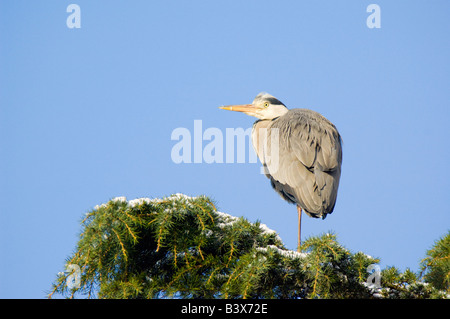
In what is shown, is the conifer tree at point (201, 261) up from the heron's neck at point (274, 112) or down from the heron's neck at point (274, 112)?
down

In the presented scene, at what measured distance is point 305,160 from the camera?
6.46 meters

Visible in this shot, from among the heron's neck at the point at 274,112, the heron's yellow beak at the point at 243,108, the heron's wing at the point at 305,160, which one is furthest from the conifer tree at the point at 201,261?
the heron's yellow beak at the point at 243,108

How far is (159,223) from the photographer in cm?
404

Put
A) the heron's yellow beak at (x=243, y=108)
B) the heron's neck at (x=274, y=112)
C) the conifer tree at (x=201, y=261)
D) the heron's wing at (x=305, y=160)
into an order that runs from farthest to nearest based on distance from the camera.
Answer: the heron's yellow beak at (x=243, y=108) < the heron's neck at (x=274, y=112) < the heron's wing at (x=305, y=160) < the conifer tree at (x=201, y=261)

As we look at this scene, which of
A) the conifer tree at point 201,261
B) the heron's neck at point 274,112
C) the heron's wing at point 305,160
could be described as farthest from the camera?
the heron's neck at point 274,112

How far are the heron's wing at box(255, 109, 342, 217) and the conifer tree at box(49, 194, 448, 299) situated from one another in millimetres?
2026

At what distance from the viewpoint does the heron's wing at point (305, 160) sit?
620 cm

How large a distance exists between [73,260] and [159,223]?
70 cm

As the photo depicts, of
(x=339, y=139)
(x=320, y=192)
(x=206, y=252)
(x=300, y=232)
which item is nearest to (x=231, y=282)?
(x=206, y=252)

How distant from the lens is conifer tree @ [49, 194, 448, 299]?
3.74m

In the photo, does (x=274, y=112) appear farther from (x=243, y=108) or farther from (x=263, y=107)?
(x=243, y=108)

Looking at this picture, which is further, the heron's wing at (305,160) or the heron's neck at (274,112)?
the heron's neck at (274,112)

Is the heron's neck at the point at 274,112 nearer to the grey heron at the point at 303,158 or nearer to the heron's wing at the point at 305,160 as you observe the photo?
the grey heron at the point at 303,158
